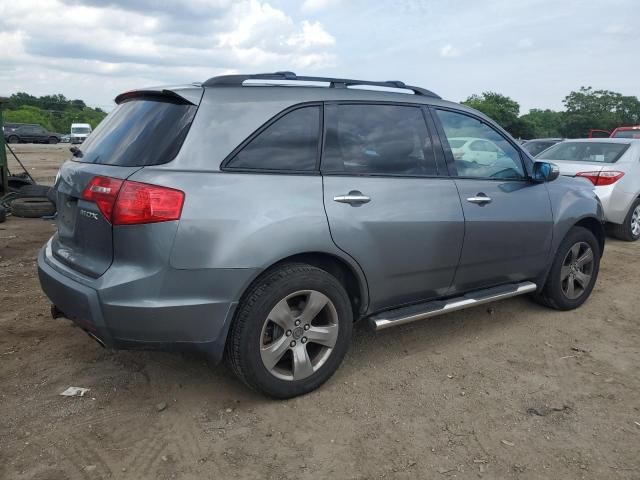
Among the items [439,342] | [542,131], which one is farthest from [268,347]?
[542,131]

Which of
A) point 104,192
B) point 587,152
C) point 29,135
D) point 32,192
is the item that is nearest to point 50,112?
point 29,135

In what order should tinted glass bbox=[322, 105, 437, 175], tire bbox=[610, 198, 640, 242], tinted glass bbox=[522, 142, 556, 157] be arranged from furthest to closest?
tinted glass bbox=[522, 142, 556, 157]
tire bbox=[610, 198, 640, 242]
tinted glass bbox=[322, 105, 437, 175]

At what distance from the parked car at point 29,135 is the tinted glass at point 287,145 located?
4648cm

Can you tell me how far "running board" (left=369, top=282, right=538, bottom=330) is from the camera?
3469 millimetres

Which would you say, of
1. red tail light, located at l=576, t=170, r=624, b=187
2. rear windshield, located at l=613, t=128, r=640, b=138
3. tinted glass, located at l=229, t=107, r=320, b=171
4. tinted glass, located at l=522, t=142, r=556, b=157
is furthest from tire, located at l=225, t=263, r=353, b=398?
rear windshield, located at l=613, t=128, r=640, b=138

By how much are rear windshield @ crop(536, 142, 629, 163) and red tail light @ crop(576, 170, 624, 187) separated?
13.9 inches

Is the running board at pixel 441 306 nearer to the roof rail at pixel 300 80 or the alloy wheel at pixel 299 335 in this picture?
the alloy wheel at pixel 299 335

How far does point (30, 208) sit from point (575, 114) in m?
52.1

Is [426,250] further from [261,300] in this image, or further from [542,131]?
[542,131]

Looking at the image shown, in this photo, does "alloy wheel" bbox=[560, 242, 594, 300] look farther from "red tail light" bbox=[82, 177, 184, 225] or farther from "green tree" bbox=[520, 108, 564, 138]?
"green tree" bbox=[520, 108, 564, 138]

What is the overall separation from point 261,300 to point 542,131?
50.1 m

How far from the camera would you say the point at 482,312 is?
4.75 metres

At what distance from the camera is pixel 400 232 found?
3406 millimetres

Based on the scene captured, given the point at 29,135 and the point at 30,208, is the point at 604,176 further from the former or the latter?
the point at 29,135
